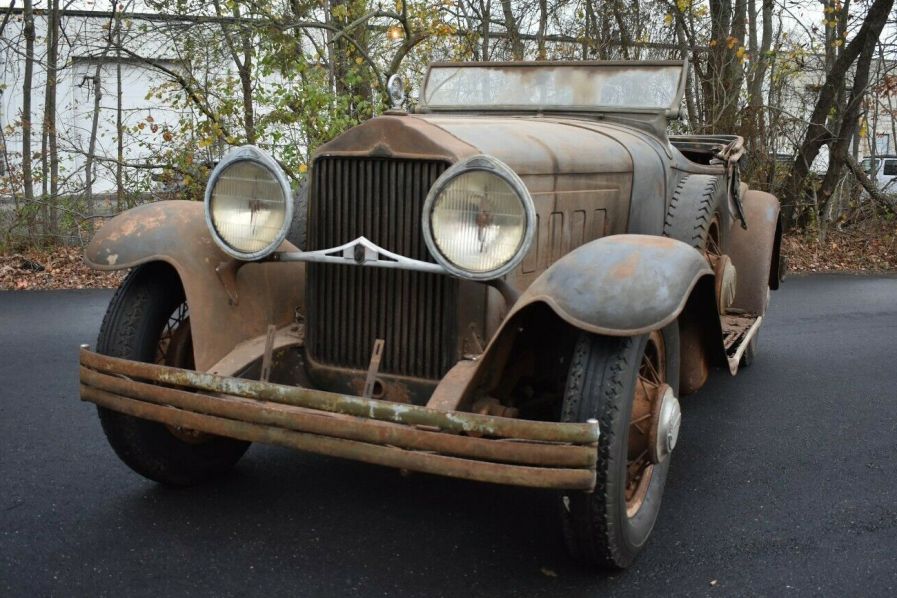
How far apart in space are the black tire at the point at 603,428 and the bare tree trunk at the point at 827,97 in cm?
850

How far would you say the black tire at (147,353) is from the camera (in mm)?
2928

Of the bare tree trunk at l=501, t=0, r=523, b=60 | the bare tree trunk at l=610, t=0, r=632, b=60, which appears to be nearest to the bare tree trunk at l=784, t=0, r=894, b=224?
the bare tree trunk at l=610, t=0, r=632, b=60

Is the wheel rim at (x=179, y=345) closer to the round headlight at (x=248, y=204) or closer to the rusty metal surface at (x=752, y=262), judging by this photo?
the round headlight at (x=248, y=204)

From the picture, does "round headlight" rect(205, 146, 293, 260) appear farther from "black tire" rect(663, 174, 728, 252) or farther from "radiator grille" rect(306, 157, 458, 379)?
"black tire" rect(663, 174, 728, 252)

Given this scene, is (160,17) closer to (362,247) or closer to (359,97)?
(359,97)

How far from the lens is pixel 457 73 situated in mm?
4457

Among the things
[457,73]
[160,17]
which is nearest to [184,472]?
[457,73]

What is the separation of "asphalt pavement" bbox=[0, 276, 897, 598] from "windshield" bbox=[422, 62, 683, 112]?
158cm

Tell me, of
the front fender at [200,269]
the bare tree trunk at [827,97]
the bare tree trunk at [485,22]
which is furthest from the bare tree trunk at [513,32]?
the front fender at [200,269]

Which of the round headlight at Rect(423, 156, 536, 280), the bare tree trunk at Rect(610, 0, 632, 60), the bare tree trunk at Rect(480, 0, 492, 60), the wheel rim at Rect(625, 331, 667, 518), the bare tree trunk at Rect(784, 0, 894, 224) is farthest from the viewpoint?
the bare tree trunk at Rect(480, 0, 492, 60)

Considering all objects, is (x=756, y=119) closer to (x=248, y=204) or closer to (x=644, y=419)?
(x=644, y=419)

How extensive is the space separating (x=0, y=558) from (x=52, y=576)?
0.23 m

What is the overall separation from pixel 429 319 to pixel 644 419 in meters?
0.74

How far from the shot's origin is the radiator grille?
275cm
